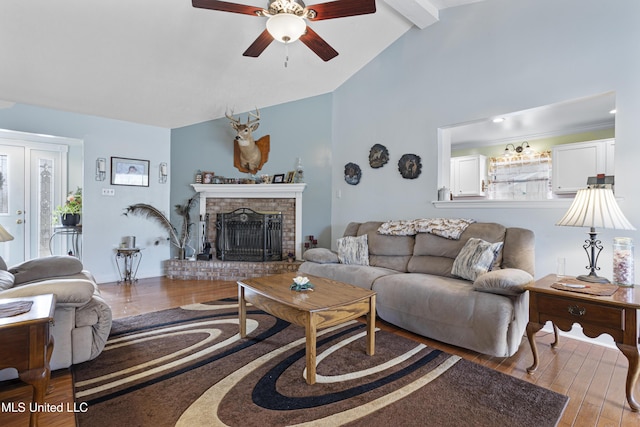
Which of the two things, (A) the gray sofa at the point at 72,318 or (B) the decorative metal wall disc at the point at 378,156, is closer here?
(A) the gray sofa at the point at 72,318

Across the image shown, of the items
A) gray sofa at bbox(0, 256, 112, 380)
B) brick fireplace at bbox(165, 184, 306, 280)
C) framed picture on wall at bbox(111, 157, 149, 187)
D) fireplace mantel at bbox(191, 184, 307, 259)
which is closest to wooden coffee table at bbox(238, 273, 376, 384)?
gray sofa at bbox(0, 256, 112, 380)

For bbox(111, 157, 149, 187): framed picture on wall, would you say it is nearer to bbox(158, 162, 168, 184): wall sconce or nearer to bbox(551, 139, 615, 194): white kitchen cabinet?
bbox(158, 162, 168, 184): wall sconce

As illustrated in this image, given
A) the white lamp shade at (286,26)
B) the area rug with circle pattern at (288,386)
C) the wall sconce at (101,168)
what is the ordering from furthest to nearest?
the wall sconce at (101,168) → the white lamp shade at (286,26) → the area rug with circle pattern at (288,386)

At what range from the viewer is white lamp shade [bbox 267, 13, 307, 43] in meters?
2.28

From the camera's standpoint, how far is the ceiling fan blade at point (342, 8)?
2241mm

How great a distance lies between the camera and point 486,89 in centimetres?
326

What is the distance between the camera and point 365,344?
2.47 m

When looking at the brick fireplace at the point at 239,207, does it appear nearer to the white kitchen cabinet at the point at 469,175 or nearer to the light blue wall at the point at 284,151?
the light blue wall at the point at 284,151

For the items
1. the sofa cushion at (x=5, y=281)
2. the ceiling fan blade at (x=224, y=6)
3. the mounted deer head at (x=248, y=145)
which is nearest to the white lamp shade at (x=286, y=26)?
the ceiling fan blade at (x=224, y=6)

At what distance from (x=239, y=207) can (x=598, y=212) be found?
436 centimetres

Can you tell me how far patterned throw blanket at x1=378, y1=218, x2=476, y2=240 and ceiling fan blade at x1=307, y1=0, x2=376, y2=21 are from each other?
2.10m

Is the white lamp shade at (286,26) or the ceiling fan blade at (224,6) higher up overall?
the ceiling fan blade at (224,6)

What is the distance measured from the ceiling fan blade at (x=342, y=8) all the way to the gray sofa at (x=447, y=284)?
218 cm

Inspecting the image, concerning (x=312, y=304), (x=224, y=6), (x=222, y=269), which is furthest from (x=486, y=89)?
(x=222, y=269)
